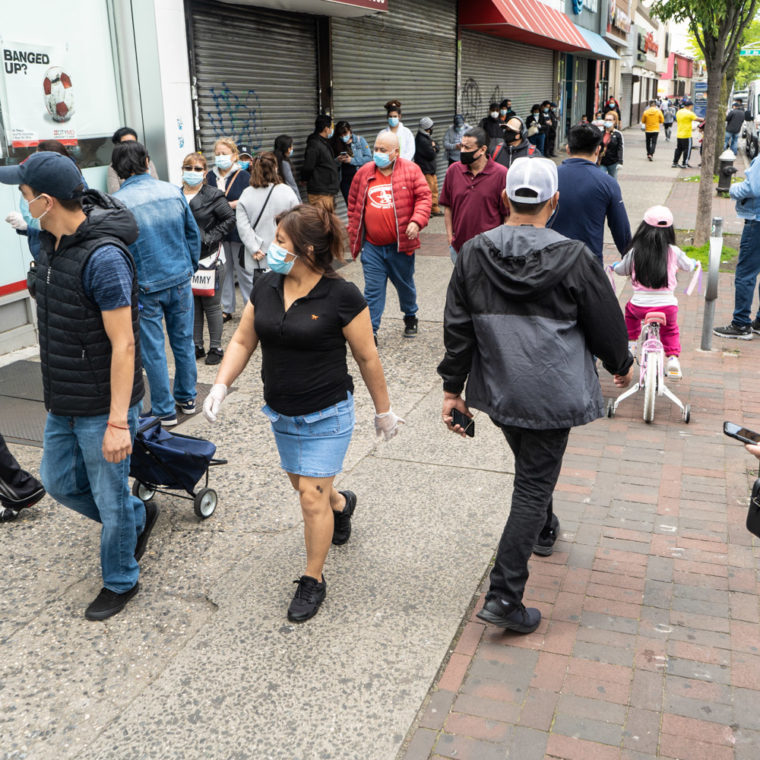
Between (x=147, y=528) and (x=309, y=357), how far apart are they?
142 cm

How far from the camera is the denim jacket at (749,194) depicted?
7.21m

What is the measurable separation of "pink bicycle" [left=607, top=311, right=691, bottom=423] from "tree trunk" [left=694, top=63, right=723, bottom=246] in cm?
584

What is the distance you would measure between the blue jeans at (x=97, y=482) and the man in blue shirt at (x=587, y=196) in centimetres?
340

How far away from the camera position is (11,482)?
4422mm

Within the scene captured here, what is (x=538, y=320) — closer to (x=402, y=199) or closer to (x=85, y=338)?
(x=85, y=338)

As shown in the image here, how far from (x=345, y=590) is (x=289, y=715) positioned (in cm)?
83

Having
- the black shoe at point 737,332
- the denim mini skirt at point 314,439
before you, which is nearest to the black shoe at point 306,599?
the denim mini skirt at point 314,439

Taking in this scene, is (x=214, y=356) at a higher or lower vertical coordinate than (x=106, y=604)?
higher

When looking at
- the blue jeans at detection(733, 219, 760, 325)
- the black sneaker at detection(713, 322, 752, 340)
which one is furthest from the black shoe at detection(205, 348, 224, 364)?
the blue jeans at detection(733, 219, 760, 325)

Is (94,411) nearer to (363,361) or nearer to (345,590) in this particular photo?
(363,361)

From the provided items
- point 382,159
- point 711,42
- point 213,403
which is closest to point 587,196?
point 382,159

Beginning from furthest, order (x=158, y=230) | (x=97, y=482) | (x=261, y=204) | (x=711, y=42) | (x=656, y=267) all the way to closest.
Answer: (x=711, y=42) → (x=261, y=204) → (x=656, y=267) → (x=158, y=230) → (x=97, y=482)

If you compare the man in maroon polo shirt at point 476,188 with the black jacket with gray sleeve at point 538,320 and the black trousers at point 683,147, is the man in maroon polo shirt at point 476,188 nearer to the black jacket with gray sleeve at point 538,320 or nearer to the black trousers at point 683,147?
the black jacket with gray sleeve at point 538,320

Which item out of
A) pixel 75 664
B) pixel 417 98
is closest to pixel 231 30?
pixel 417 98
